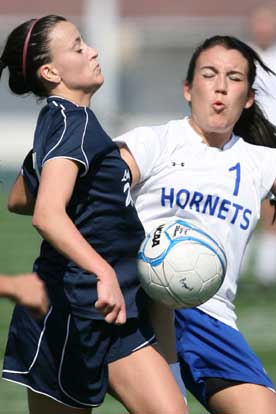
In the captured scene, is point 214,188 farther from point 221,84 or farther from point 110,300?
point 110,300

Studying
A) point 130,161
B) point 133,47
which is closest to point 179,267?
point 130,161

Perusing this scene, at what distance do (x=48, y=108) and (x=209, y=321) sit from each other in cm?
106

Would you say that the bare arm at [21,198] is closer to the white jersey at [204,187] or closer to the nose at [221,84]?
the white jersey at [204,187]

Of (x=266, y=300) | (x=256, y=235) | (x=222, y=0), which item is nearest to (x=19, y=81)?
(x=266, y=300)

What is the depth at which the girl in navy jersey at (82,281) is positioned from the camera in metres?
4.52

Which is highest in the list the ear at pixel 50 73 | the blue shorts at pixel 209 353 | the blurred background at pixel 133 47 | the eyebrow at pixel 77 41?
the eyebrow at pixel 77 41

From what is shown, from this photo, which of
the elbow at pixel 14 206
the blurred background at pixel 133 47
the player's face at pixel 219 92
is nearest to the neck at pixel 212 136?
the player's face at pixel 219 92

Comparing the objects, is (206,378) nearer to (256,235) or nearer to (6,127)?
(256,235)

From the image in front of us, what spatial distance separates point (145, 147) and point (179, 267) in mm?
536

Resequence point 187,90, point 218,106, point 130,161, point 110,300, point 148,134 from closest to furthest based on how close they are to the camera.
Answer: point 110,300
point 130,161
point 148,134
point 218,106
point 187,90

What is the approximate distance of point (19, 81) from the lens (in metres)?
4.94

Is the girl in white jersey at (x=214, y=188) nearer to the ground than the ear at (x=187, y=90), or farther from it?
nearer to the ground

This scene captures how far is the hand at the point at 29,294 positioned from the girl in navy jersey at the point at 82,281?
1.40 feet

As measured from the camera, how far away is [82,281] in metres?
4.59
